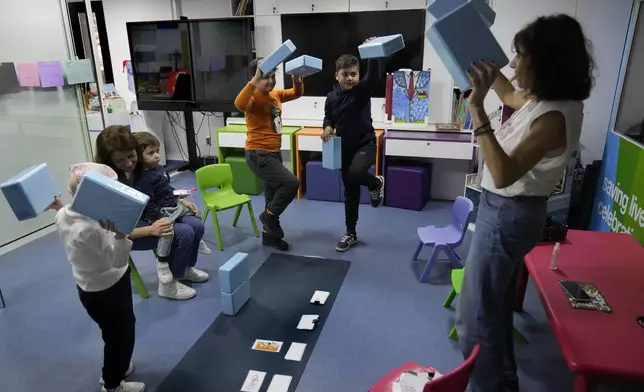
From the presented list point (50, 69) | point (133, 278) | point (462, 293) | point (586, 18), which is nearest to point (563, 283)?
point (462, 293)

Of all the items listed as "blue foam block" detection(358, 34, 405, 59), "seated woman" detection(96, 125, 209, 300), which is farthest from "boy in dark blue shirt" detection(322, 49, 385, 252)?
"seated woman" detection(96, 125, 209, 300)

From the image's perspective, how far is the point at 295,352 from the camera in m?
2.29

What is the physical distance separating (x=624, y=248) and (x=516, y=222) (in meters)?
1.30

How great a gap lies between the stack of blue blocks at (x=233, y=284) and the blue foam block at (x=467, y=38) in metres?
1.77

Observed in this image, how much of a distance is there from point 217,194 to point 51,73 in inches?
71.6

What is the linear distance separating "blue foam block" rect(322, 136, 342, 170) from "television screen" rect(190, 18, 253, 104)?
6.57 feet

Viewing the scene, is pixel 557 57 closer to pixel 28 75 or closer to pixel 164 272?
pixel 164 272

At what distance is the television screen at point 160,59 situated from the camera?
5012 millimetres

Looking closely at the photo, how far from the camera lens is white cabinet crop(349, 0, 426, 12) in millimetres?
4285

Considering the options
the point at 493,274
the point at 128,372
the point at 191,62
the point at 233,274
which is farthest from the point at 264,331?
the point at 191,62

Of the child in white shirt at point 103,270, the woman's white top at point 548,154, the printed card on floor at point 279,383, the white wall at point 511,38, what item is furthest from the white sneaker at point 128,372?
the white wall at point 511,38

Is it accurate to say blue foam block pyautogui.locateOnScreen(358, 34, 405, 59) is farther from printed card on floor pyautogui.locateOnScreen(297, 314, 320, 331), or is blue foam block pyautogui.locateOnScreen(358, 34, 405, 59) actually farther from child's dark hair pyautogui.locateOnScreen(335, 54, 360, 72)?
printed card on floor pyautogui.locateOnScreen(297, 314, 320, 331)

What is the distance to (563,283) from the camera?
195 cm

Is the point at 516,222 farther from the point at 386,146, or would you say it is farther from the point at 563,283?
the point at 386,146
